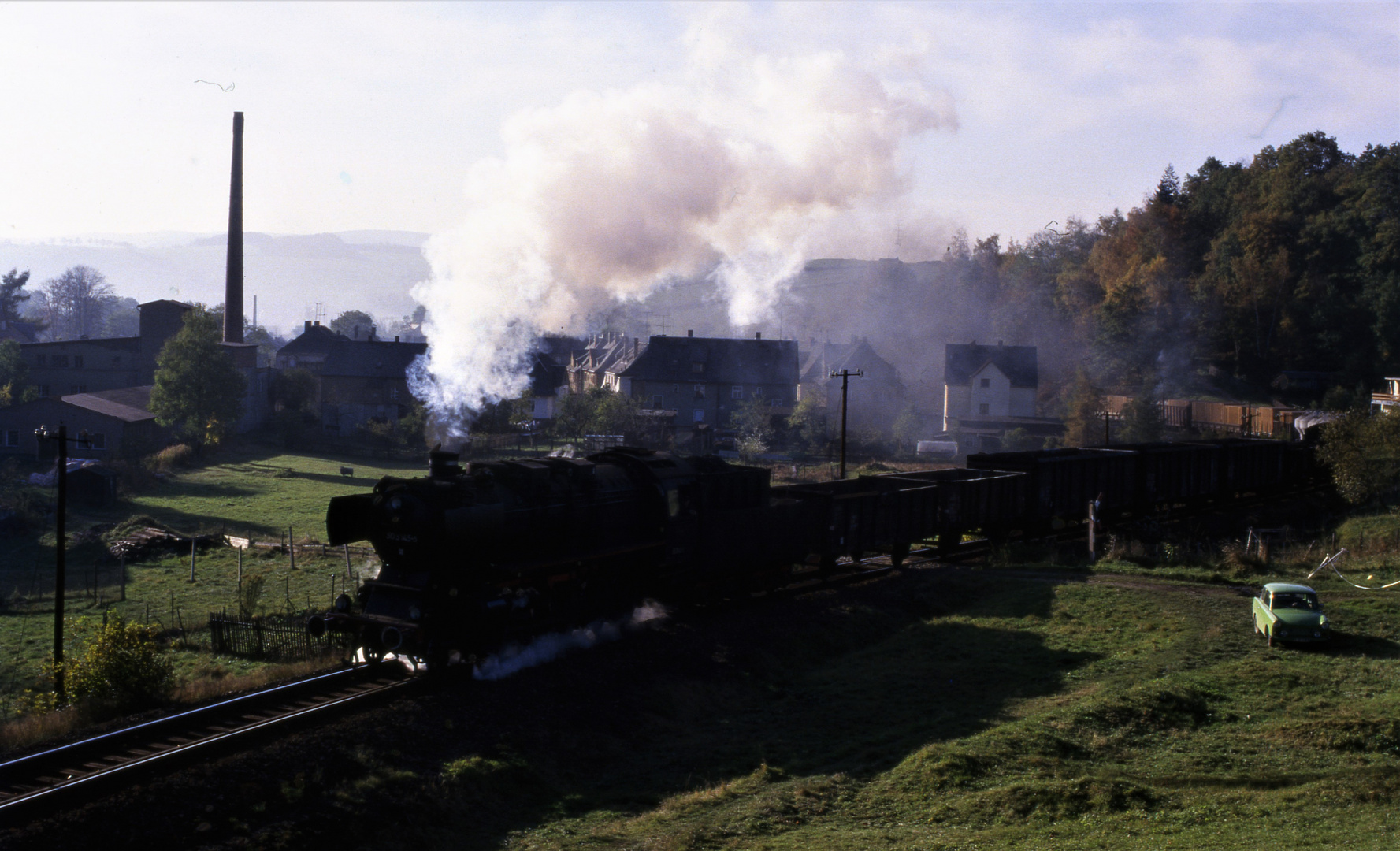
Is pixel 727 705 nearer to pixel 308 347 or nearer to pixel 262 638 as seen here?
pixel 262 638

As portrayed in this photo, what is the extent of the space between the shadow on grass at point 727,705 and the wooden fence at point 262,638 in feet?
29.1

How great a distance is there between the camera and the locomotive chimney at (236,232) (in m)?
79.3

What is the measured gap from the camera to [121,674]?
16.2 meters

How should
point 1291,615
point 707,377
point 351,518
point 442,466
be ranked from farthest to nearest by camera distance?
point 707,377 → point 1291,615 → point 442,466 → point 351,518

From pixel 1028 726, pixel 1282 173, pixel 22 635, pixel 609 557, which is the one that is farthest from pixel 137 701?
pixel 1282 173

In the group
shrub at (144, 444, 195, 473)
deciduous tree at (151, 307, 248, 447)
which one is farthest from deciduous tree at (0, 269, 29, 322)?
shrub at (144, 444, 195, 473)

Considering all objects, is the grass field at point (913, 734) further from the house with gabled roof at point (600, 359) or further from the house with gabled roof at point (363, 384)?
the house with gabled roof at point (600, 359)

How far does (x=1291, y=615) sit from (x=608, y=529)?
1442 centimetres

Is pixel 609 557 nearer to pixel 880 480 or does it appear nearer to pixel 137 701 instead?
pixel 137 701

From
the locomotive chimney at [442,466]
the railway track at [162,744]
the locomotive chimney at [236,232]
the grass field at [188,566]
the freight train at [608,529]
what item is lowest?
the grass field at [188,566]

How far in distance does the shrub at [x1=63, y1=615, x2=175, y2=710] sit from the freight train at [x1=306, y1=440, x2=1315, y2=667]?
257 centimetres

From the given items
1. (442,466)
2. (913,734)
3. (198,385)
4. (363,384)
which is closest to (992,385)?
(363,384)

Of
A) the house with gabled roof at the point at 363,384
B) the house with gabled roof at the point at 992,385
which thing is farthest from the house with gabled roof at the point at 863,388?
the house with gabled roof at the point at 363,384

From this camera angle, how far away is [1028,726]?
1562 cm
